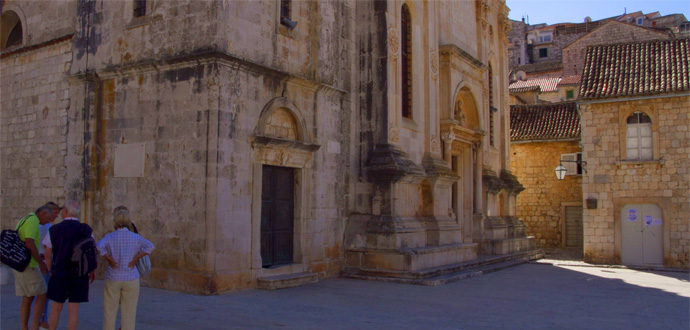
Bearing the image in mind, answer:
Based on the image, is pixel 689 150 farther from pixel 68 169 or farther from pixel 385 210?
pixel 68 169

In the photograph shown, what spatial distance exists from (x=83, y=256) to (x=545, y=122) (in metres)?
24.3

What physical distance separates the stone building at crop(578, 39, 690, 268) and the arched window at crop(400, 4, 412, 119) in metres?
7.25

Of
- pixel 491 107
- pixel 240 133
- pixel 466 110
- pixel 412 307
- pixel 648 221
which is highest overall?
pixel 491 107

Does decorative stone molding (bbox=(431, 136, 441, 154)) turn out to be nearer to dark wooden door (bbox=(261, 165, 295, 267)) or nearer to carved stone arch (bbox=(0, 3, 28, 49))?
dark wooden door (bbox=(261, 165, 295, 267))

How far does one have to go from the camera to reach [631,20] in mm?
61344

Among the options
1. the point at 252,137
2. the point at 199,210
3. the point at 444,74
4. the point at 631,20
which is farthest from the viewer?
the point at 631,20

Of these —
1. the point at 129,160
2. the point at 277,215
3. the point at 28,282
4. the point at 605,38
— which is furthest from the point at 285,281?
the point at 605,38

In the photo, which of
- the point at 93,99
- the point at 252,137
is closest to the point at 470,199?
the point at 252,137

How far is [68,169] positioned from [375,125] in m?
6.83

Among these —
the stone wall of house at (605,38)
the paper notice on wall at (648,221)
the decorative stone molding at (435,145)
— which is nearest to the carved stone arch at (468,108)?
the decorative stone molding at (435,145)

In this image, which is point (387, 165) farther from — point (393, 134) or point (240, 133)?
point (240, 133)

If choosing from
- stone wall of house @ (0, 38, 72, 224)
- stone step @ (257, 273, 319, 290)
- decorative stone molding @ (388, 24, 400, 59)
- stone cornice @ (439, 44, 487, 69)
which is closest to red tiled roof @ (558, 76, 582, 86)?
stone cornice @ (439, 44, 487, 69)

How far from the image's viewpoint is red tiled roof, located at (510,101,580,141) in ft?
87.5

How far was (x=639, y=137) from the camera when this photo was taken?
19.4 m
